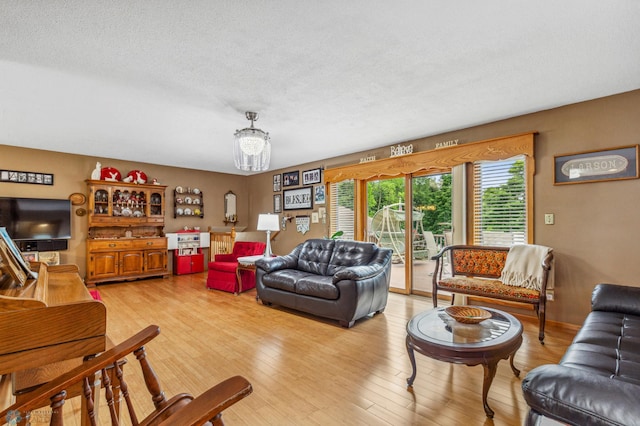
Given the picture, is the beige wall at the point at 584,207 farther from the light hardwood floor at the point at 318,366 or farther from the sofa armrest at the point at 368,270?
the sofa armrest at the point at 368,270

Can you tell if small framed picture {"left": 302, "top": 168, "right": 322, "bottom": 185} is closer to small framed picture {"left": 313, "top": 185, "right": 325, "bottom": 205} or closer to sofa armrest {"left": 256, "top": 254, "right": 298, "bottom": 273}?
small framed picture {"left": 313, "top": 185, "right": 325, "bottom": 205}

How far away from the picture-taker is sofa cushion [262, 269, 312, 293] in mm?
3885

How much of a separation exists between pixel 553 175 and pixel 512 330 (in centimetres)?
228

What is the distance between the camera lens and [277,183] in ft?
23.5

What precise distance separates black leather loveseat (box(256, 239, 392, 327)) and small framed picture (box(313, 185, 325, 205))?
1.55m

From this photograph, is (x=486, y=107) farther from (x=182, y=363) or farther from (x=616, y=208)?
(x=182, y=363)

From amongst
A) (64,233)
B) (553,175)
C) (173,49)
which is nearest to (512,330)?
(553,175)

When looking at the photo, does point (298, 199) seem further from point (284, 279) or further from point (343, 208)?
point (284, 279)

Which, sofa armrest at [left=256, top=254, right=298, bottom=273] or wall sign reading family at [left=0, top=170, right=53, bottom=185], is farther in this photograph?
wall sign reading family at [left=0, top=170, right=53, bottom=185]

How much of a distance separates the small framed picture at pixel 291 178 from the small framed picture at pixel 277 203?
0.34 metres

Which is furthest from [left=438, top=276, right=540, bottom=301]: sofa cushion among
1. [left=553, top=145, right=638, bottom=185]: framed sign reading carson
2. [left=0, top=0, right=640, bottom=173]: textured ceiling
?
[left=0, top=0, right=640, bottom=173]: textured ceiling

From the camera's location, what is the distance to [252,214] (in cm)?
805

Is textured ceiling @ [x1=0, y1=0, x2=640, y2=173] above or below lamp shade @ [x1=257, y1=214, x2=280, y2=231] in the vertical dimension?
above

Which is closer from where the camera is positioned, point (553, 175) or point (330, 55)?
point (330, 55)
